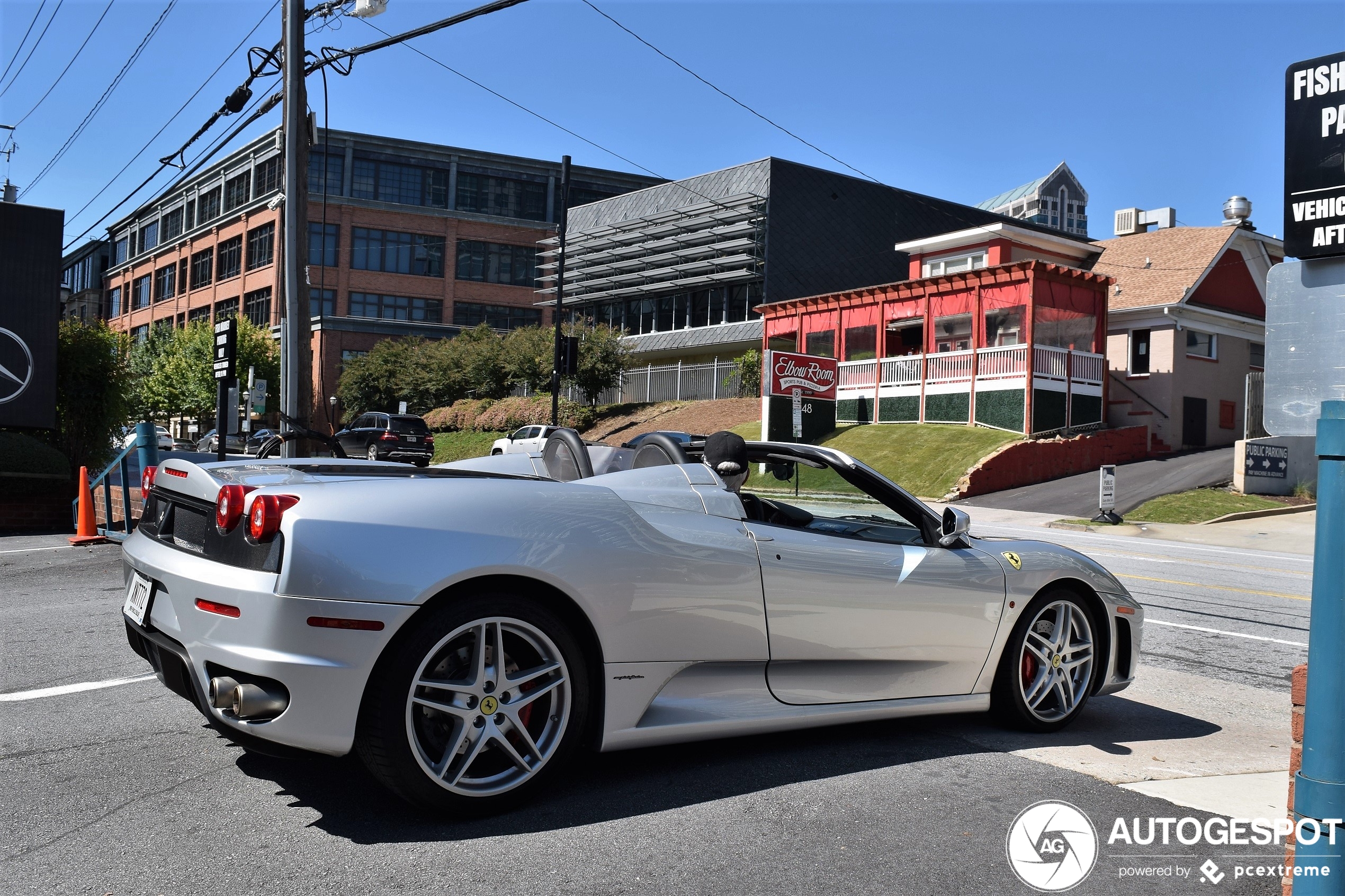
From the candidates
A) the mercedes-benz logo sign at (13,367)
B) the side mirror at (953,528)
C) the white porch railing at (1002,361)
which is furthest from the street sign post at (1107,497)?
the mercedes-benz logo sign at (13,367)

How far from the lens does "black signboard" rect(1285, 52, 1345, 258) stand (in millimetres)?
2586

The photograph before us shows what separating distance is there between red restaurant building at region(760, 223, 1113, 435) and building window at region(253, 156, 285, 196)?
143 feet

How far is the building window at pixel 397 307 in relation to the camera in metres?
63.6

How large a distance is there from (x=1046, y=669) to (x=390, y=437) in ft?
99.7

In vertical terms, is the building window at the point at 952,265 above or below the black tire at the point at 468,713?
above

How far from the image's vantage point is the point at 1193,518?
22.4 m

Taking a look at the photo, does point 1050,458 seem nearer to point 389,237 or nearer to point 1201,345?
point 1201,345

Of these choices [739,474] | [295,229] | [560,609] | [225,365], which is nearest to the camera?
[560,609]

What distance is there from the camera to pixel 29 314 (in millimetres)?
15062

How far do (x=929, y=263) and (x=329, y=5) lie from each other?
87.9 feet

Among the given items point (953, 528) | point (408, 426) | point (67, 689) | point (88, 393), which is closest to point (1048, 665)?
point (953, 528)

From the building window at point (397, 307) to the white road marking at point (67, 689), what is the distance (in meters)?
60.3

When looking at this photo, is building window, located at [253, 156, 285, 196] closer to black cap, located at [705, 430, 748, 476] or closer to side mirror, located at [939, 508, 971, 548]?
black cap, located at [705, 430, 748, 476]

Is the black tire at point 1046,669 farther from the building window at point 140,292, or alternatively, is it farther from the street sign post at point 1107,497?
the building window at point 140,292
